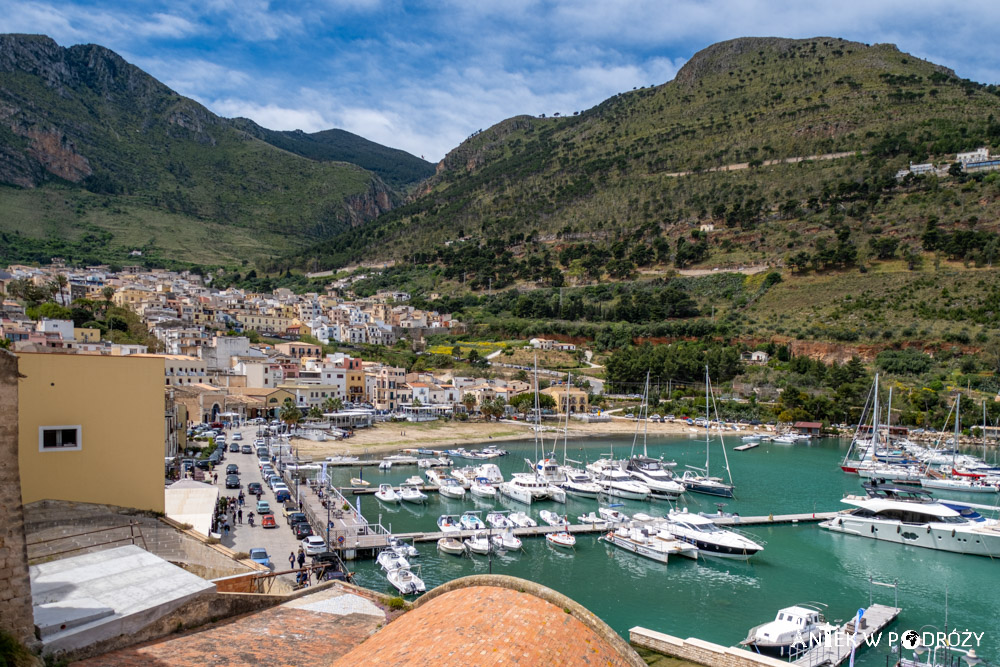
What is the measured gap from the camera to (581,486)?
34.1 metres

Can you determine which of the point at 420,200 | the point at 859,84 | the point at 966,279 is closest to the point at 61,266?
the point at 420,200

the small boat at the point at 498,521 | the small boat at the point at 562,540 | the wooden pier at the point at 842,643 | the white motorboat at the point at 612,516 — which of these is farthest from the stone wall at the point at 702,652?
the white motorboat at the point at 612,516

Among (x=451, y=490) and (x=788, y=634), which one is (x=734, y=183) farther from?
(x=788, y=634)

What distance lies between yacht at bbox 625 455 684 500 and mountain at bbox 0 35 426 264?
333 ft

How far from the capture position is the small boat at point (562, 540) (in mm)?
24627

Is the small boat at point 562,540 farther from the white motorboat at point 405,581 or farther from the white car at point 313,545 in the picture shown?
the white car at point 313,545

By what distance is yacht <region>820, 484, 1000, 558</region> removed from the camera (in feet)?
82.4

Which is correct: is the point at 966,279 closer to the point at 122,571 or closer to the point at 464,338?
the point at 464,338

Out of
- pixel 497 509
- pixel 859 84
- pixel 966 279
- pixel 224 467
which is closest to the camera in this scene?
pixel 497 509

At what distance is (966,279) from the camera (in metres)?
69.2

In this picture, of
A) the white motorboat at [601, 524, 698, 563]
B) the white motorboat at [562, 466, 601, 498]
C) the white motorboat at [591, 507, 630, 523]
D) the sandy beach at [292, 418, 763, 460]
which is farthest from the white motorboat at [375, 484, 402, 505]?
the white motorboat at [601, 524, 698, 563]

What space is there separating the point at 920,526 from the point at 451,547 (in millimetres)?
18776

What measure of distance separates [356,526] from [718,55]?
151044 mm

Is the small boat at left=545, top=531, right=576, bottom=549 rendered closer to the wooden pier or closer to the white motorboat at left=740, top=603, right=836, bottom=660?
the white motorboat at left=740, top=603, right=836, bottom=660
